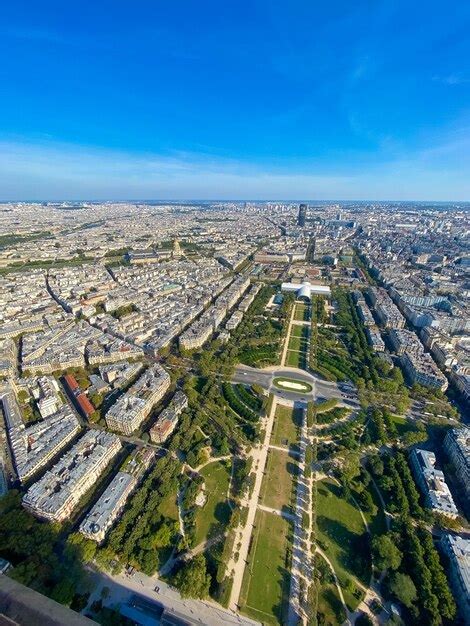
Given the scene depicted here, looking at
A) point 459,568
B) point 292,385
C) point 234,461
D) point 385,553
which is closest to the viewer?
point 459,568

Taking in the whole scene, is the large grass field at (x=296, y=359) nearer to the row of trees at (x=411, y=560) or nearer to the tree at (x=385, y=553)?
the row of trees at (x=411, y=560)

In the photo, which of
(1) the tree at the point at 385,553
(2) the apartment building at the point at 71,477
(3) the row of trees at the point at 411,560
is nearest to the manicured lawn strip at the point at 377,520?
(3) the row of trees at the point at 411,560

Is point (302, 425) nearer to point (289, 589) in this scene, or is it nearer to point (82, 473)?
point (289, 589)

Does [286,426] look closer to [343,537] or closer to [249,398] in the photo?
[249,398]

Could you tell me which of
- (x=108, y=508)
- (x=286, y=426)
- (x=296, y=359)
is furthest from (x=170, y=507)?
(x=296, y=359)

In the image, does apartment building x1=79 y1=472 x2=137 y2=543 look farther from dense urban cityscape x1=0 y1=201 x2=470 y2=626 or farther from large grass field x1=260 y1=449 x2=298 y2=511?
large grass field x1=260 y1=449 x2=298 y2=511

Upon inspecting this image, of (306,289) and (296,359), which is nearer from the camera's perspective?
(296,359)
